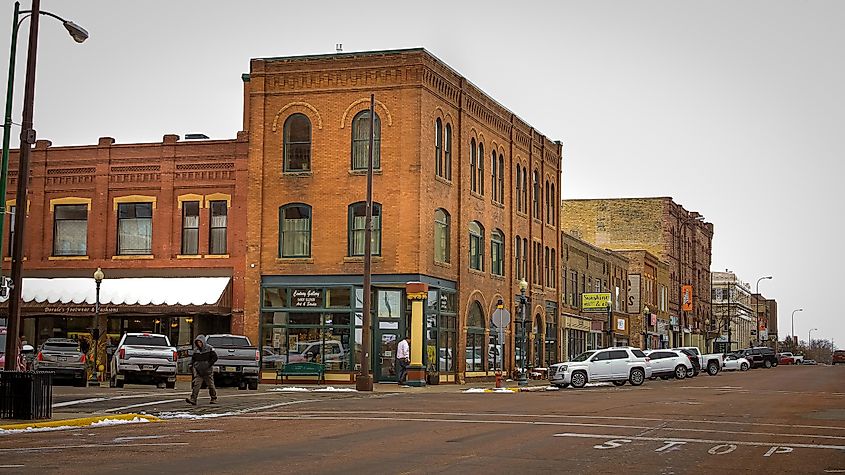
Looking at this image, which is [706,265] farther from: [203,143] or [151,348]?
[151,348]

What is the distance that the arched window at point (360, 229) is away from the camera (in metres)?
45.2

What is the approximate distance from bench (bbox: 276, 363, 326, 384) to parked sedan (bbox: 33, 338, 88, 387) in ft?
27.2

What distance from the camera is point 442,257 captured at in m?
47.8

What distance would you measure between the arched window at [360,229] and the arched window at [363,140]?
1.63 meters

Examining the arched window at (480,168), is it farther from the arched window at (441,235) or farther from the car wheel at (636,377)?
the car wheel at (636,377)

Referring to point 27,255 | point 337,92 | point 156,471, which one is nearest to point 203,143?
point 337,92

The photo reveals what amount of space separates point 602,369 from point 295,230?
14.0 m

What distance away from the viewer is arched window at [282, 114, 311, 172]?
46.1m

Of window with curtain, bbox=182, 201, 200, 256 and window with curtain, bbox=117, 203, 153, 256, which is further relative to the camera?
window with curtain, bbox=117, 203, 153, 256

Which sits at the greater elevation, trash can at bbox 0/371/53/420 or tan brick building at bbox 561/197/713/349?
tan brick building at bbox 561/197/713/349

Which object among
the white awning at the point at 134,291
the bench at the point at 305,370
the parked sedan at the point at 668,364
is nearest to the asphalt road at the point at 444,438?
the bench at the point at 305,370

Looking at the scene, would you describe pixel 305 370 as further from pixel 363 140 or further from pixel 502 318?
pixel 363 140

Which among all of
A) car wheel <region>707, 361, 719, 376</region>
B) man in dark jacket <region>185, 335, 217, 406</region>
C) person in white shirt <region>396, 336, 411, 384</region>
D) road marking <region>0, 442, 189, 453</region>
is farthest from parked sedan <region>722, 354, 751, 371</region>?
road marking <region>0, 442, 189, 453</region>

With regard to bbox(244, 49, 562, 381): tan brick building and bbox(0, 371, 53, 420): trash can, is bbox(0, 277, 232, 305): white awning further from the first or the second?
bbox(0, 371, 53, 420): trash can
